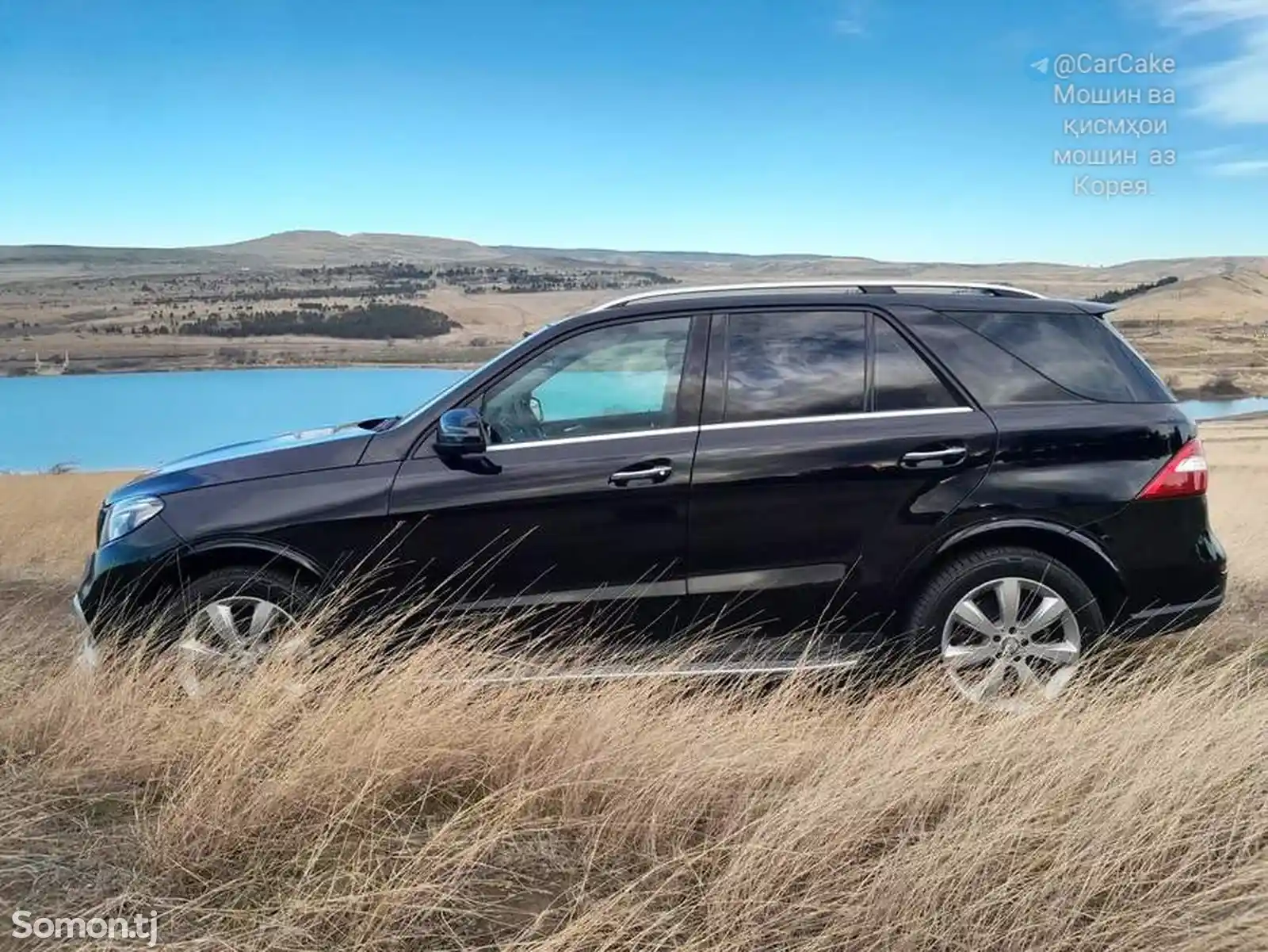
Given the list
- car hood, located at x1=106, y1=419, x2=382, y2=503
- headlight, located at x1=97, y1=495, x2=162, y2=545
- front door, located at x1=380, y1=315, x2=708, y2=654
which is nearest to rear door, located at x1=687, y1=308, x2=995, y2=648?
front door, located at x1=380, y1=315, x2=708, y2=654

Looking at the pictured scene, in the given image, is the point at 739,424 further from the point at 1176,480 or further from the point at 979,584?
the point at 1176,480

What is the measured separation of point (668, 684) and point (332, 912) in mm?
1757

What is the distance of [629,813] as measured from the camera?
2.78m

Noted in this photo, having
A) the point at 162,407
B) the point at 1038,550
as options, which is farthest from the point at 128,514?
the point at 162,407

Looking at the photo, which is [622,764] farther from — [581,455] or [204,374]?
[204,374]

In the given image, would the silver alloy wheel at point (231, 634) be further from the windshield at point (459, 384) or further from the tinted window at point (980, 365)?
the tinted window at point (980, 365)

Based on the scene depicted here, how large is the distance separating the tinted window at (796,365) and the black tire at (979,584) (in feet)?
2.69

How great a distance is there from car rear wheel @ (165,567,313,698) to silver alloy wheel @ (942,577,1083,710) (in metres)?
2.78

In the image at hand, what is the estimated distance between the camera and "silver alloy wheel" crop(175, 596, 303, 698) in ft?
12.8

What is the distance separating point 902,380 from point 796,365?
0.47 m

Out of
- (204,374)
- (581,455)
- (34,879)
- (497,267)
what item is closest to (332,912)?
(34,879)

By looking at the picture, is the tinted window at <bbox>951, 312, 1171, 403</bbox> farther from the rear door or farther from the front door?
the front door

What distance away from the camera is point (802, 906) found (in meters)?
2.29

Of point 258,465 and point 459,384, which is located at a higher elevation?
point 459,384
